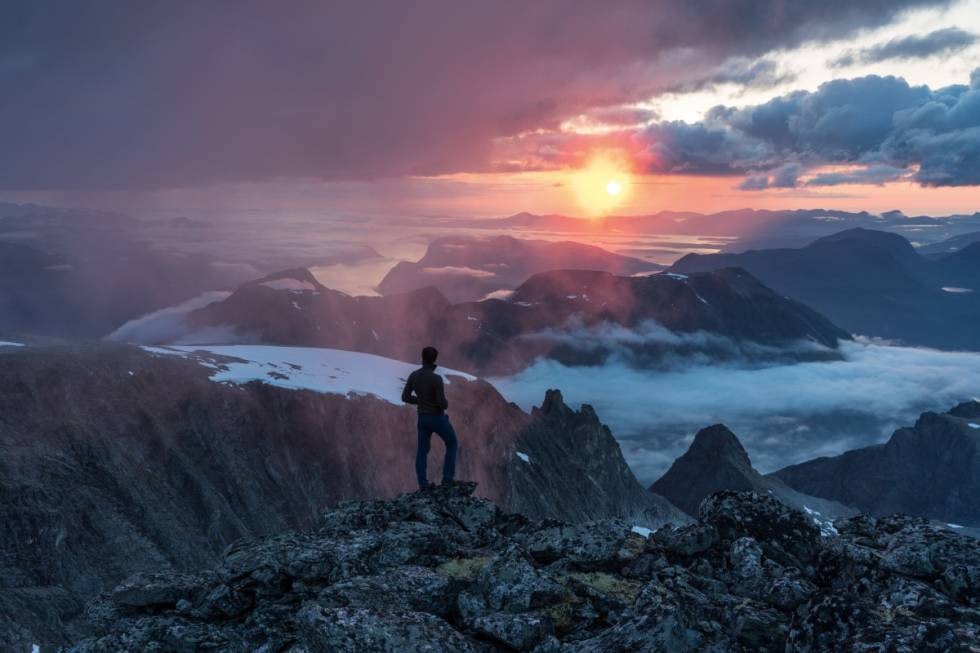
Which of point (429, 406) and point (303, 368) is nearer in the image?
point (429, 406)

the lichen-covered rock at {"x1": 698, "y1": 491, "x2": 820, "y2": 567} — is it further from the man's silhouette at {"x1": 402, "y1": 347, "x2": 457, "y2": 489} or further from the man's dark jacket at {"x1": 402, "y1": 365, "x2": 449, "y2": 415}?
the man's dark jacket at {"x1": 402, "y1": 365, "x2": 449, "y2": 415}

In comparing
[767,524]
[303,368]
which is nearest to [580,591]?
[767,524]

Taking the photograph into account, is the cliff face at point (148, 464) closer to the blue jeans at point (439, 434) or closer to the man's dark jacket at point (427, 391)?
the blue jeans at point (439, 434)

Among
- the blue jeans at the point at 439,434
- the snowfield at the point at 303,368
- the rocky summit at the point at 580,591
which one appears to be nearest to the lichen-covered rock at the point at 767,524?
the rocky summit at the point at 580,591

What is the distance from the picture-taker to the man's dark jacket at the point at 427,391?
26.7 metres

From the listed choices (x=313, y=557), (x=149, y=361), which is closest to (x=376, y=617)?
(x=313, y=557)

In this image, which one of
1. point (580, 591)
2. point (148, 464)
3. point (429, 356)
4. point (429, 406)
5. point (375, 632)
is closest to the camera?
point (375, 632)

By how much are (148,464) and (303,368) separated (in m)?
50.7

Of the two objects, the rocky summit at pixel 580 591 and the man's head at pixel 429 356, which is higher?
the man's head at pixel 429 356

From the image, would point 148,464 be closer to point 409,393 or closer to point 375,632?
point 409,393

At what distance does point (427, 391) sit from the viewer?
87.8ft

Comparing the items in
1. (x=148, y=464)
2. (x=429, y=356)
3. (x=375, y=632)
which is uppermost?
(x=429, y=356)

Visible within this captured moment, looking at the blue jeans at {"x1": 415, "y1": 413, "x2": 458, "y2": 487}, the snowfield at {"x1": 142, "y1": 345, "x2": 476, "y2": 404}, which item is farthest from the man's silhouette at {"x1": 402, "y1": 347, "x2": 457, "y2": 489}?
the snowfield at {"x1": 142, "y1": 345, "x2": 476, "y2": 404}

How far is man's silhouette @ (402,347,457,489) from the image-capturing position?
2672 cm
